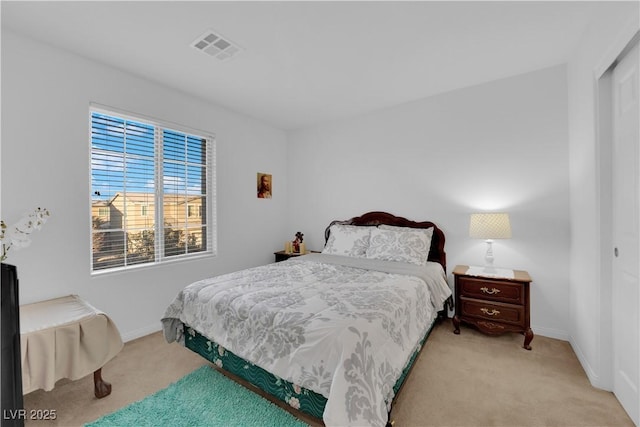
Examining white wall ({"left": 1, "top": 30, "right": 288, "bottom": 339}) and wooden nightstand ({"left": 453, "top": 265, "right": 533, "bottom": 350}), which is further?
wooden nightstand ({"left": 453, "top": 265, "right": 533, "bottom": 350})

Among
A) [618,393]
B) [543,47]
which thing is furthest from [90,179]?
[618,393]

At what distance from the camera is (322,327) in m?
1.50

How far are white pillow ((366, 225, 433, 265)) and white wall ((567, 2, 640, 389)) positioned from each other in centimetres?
125

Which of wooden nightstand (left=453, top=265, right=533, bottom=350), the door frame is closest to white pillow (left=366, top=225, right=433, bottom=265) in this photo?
wooden nightstand (left=453, top=265, right=533, bottom=350)

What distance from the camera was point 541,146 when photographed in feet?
8.93

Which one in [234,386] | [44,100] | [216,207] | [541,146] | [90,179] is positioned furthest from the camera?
[216,207]

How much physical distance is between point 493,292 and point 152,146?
147 inches

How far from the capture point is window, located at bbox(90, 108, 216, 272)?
2.63 m

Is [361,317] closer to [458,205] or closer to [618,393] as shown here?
[618,393]

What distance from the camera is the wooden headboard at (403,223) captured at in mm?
3184

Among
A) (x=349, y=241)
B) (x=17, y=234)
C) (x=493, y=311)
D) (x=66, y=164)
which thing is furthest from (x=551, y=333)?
(x=66, y=164)

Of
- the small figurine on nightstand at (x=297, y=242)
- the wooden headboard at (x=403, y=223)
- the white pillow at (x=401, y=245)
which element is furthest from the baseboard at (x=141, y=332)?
the white pillow at (x=401, y=245)

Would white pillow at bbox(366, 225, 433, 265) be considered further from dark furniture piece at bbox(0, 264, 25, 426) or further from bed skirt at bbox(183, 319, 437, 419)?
dark furniture piece at bbox(0, 264, 25, 426)

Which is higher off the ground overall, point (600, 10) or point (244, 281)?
point (600, 10)
